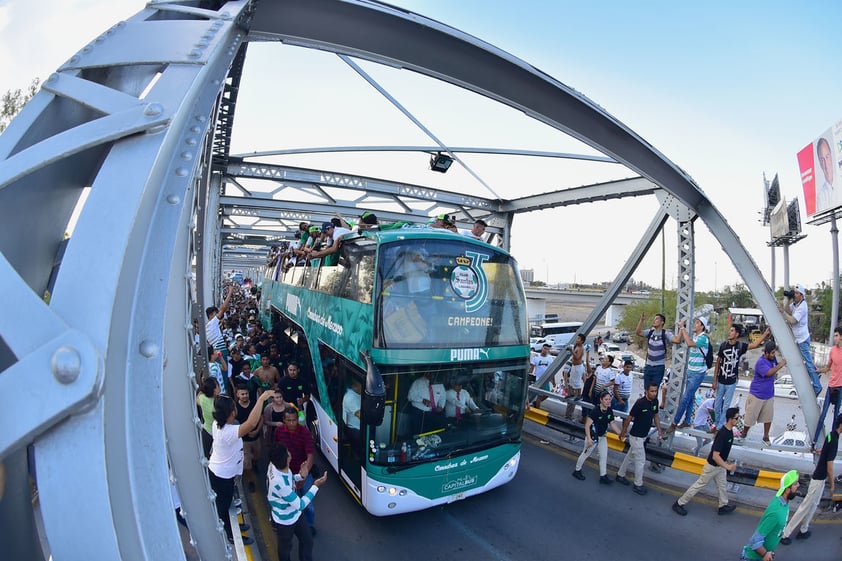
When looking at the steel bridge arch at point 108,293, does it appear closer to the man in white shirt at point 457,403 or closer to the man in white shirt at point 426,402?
the man in white shirt at point 426,402

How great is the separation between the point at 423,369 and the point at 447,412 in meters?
0.75

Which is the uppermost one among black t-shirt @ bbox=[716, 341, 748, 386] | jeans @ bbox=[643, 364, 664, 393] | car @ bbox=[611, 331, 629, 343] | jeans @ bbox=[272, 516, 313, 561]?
black t-shirt @ bbox=[716, 341, 748, 386]

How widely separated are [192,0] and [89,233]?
1.98 metres

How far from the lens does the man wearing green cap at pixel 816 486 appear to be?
5.08 m

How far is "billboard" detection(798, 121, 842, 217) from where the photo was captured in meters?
17.8

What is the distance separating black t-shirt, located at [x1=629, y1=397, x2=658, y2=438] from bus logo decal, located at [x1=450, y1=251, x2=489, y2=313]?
3232 mm

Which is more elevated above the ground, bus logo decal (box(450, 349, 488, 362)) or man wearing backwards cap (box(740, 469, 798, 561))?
bus logo decal (box(450, 349, 488, 362))

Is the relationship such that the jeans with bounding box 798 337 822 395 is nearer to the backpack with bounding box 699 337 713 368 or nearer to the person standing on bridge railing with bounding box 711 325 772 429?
the person standing on bridge railing with bounding box 711 325 772 429

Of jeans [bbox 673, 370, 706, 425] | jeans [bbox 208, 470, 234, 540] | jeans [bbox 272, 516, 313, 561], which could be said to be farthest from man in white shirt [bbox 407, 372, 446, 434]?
jeans [bbox 673, 370, 706, 425]

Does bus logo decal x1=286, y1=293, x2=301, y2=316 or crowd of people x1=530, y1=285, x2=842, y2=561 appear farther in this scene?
bus logo decal x1=286, y1=293, x2=301, y2=316

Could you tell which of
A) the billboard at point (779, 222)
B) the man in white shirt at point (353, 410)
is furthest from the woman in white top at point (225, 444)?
the billboard at point (779, 222)

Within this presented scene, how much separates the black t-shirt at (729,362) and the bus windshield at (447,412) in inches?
168

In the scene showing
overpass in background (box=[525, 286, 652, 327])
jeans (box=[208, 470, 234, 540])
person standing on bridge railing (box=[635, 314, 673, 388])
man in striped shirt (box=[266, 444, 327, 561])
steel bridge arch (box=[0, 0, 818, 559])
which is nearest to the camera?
steel bridge arch (box=[0, 0, 818, 559])

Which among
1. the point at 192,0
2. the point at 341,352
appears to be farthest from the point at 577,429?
the point at 192,0
